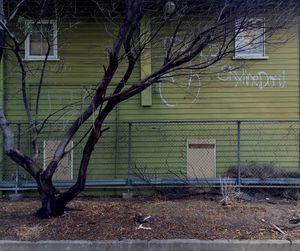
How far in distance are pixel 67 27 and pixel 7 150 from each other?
3.80 metres

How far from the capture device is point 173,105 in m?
9.70

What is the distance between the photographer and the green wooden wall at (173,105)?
955 cm

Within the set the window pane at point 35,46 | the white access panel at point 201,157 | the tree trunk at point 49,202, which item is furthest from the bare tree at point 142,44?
the white access panel at point 201,157

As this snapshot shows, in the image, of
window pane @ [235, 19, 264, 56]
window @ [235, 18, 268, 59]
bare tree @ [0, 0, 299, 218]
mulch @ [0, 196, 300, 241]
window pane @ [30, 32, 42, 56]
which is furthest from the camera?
window pane @ [30, 32, 42, 56]

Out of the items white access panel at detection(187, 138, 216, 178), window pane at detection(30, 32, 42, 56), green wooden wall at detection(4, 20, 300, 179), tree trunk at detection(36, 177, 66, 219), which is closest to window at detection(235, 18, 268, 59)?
green wooden wall at detection(4, 20, 300, 179)

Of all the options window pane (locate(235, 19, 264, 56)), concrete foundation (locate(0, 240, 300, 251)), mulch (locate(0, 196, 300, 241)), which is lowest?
concrete foundation (locate(0, 240, 300, 251))

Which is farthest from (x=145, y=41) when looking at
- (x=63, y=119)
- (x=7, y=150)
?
(x=63, y=119)

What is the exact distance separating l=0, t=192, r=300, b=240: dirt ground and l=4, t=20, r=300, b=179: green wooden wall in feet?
4.29

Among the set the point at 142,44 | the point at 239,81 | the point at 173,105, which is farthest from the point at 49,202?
the point at 239,81

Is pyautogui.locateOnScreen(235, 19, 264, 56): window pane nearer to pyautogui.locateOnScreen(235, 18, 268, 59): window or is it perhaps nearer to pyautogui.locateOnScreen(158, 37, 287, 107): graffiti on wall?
pyautogui.locateOnScreen(235, 18, 268, 59): window

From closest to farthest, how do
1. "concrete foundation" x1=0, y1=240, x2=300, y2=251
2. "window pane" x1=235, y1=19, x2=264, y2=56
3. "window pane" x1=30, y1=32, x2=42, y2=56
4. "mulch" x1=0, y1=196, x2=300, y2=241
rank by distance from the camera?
1. "concrete foundation" x1=0, y1=240, x2=300, y2=251
2. "mulch" x1=0, y1=196, x2=300, y2=241
3. "window pane" x1=235, y1=19, x2=264, y2=56
4. "window pane" x1=30, y1=32, x2=42, y2=56

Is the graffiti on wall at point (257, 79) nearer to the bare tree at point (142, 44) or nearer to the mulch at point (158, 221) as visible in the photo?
the bare tree at point (142, 44)

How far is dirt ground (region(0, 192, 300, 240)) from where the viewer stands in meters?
6.46

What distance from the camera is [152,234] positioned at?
6465mm
